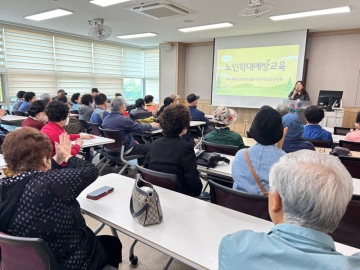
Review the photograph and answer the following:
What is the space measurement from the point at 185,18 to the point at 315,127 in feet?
12.2

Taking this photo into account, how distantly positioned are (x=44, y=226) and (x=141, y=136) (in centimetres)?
329

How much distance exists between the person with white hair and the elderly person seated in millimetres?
731

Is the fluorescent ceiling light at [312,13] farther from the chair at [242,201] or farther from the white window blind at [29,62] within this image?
the white window blind at [29,62]

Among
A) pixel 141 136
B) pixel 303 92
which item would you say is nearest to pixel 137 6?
pixel 141 136

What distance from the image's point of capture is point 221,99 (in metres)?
8.09

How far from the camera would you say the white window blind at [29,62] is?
6339 mm

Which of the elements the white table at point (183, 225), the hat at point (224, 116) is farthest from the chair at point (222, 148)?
the white table at point (183, 225)

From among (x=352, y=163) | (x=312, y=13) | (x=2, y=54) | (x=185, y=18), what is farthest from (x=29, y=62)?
(x=352, y=163)

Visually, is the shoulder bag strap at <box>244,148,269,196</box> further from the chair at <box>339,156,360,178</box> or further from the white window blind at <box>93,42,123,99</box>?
the white window blind at <box>93,42,123,99</box>

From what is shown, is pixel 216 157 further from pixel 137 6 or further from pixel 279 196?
pixel 137 6

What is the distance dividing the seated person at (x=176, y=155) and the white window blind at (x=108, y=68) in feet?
23.0

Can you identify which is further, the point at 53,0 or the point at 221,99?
the point at 221,99

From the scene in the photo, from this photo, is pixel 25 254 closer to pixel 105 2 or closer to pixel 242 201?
pixel 242 201

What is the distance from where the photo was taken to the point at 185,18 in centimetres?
550
